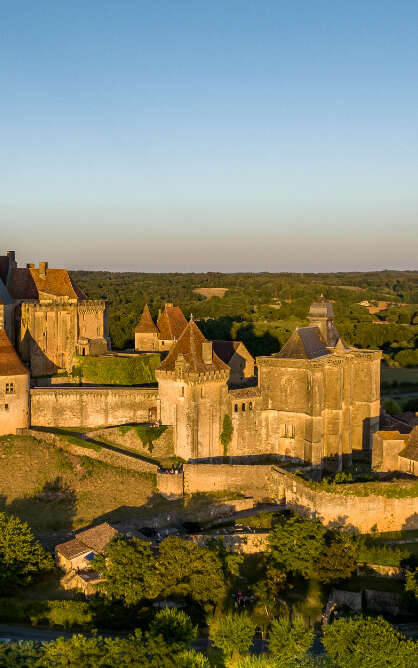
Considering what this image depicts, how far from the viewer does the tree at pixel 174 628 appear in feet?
84.8

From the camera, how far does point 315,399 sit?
41.8m

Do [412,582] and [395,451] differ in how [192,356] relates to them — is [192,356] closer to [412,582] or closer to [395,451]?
[395,451]

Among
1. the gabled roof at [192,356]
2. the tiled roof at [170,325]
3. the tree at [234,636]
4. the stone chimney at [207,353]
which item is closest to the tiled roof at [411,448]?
the gabled roof at [192,356]

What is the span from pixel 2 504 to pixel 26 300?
16.8 meters

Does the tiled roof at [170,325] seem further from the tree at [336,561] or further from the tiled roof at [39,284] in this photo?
the tree at [336,561]

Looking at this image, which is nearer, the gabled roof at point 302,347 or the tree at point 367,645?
the tree at point 367,645

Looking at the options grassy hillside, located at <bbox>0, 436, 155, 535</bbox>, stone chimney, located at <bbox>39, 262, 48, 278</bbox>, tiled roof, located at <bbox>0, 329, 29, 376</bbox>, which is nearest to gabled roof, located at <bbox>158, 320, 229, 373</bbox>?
grassy hillside, located at <bbox>0, 436, 155, 535</bbox>

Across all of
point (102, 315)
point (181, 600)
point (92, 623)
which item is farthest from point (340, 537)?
point (102, 315)

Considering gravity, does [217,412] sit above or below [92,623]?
above

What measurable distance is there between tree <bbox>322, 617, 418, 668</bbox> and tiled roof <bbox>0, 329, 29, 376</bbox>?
82.5ft

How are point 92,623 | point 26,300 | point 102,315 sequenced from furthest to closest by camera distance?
point 102,315, point 26,300, point 92,623

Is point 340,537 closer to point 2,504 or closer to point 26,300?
point 2,504

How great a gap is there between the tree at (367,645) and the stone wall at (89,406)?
21485 mm

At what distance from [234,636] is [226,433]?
1657 centimetres
